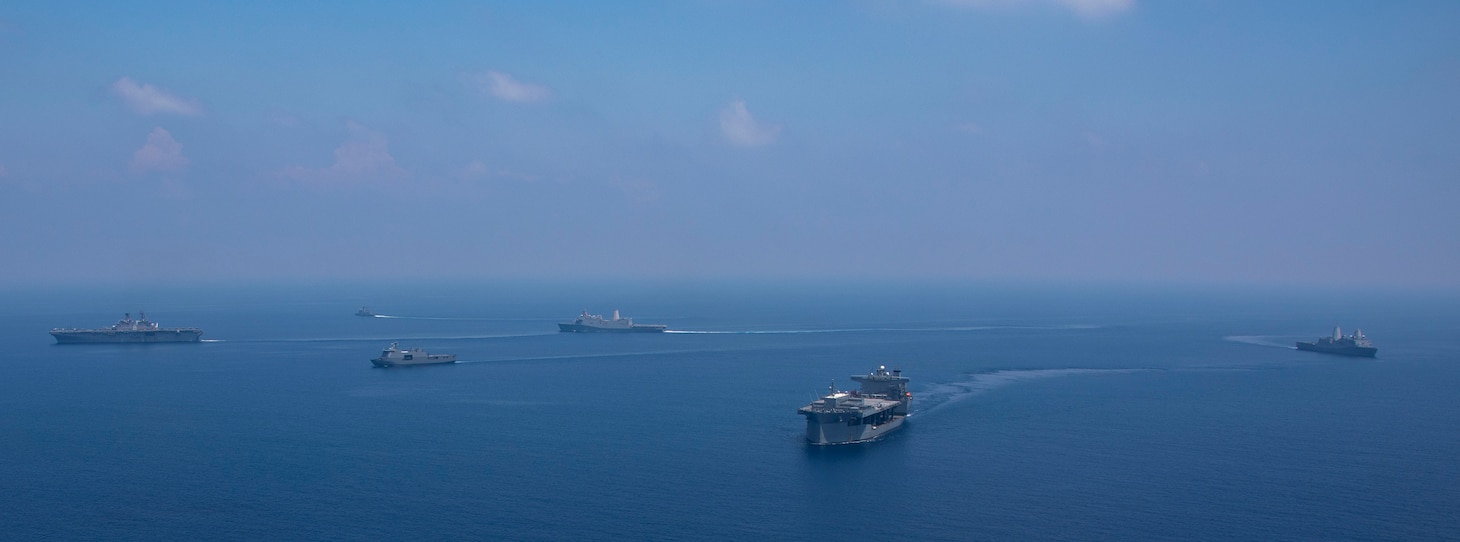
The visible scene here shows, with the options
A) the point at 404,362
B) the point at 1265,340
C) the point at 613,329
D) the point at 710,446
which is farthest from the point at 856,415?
the point at 1265,340

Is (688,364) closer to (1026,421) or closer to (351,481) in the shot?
(1026,421)

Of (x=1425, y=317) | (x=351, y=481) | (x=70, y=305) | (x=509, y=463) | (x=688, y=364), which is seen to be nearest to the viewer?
(x=351, y=481)

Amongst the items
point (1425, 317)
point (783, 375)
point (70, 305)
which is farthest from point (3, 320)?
point (1425, 317)

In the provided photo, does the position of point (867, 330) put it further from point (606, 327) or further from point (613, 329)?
point (606, 327)

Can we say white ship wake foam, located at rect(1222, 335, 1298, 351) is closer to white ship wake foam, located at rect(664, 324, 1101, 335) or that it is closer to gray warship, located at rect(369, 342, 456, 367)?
white ship wake foam, located at rect(664, 324, 1101, 335)

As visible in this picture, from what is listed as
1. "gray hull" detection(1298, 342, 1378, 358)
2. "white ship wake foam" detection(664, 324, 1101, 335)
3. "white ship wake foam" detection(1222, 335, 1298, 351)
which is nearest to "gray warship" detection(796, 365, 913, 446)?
"white ship wake foam" detection(664, 324, 1101, 335)
